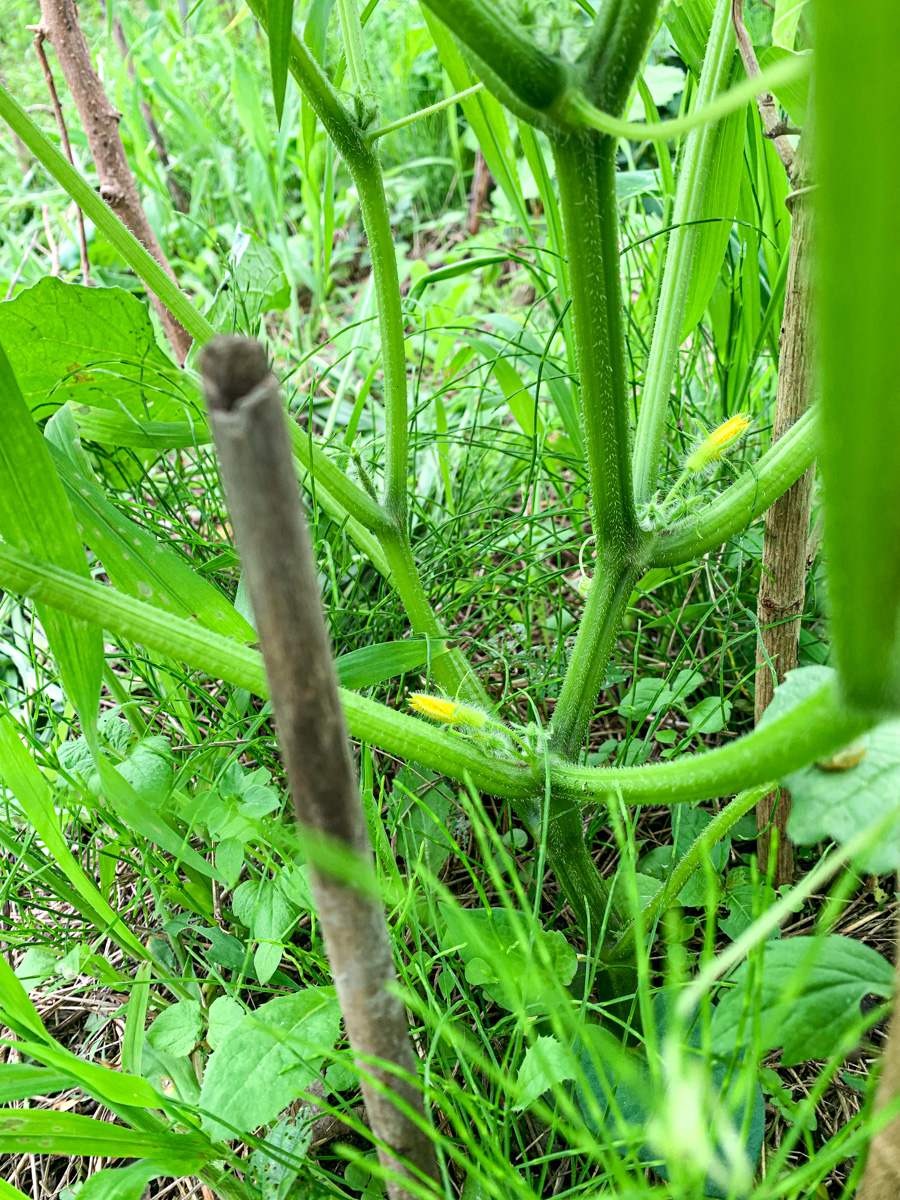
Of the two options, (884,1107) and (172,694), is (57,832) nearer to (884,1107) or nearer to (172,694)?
(172,694)

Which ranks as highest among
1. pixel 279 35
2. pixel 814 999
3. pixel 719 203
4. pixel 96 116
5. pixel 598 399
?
pixel 96 116

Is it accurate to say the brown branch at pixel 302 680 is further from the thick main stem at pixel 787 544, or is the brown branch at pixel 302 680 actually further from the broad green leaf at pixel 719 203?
the broad green leaf at pixel 719 203

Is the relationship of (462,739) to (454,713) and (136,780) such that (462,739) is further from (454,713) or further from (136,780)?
(136,780)

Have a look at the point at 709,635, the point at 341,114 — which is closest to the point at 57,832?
the point at 341,114

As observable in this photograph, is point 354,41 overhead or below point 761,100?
overhead

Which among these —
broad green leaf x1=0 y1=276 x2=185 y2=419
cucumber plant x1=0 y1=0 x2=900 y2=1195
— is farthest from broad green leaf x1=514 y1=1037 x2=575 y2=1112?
broad green leaf x1=0 y1=276 x2=185 y2=419

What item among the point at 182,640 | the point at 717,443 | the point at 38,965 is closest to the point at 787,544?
the point at 717,443

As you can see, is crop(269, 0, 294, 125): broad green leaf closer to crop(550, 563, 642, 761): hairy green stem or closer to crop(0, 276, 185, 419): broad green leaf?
crop(550, 563, 642, 761): hairy green stem
